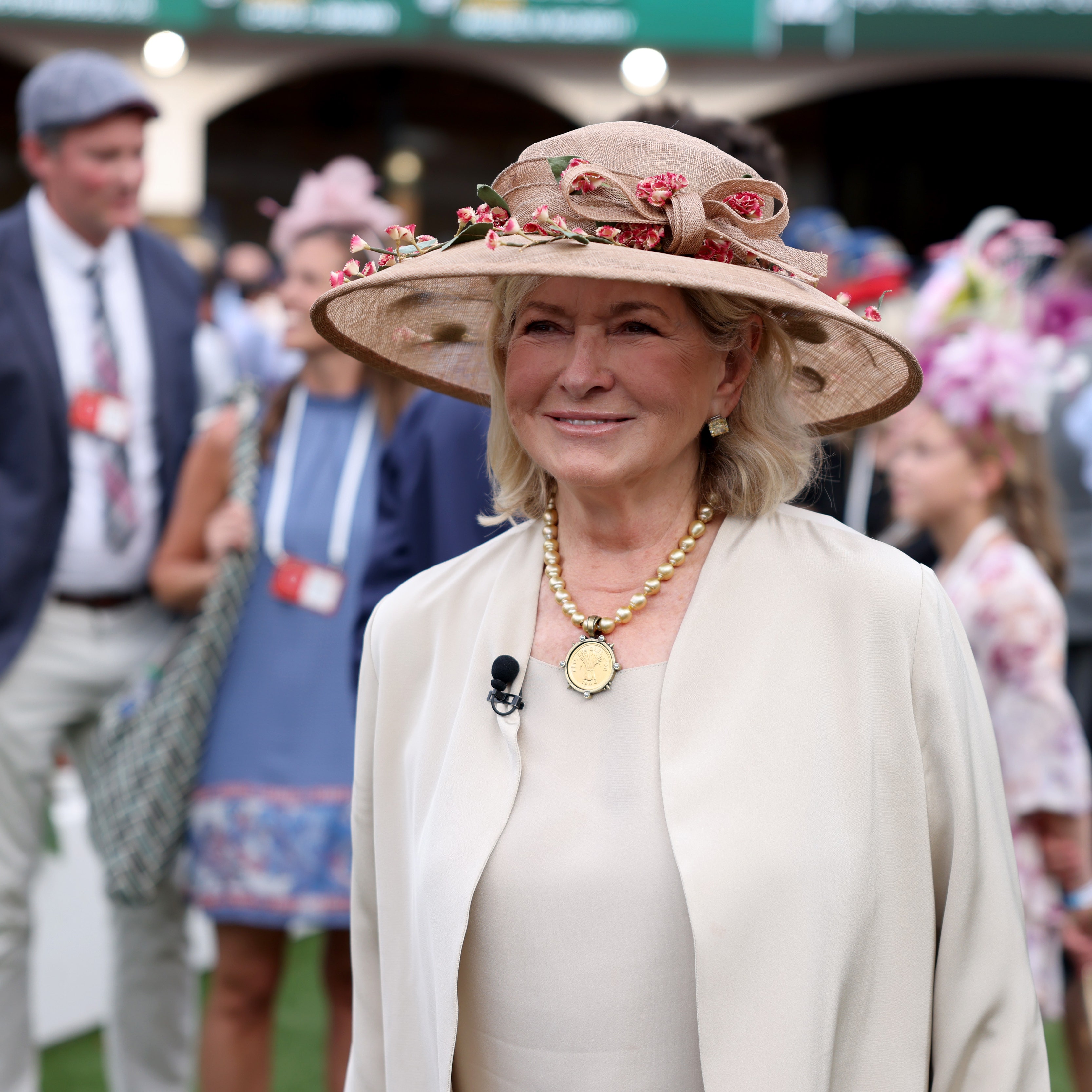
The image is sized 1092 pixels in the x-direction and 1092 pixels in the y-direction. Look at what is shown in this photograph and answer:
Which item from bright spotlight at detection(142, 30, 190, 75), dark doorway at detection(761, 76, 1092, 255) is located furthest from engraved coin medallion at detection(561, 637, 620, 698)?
dark doorway at detection(761, 76, 1092, 255)

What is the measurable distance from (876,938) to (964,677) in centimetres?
33

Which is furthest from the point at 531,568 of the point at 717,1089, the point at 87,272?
the point at 87,272

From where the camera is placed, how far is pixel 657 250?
1673 mm

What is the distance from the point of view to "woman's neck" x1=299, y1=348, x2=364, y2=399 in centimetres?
346

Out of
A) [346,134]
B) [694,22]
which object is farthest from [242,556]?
[346,134]

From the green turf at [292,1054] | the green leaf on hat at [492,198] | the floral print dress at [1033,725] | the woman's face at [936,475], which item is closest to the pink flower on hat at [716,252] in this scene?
the green leaf on hat at [492,198]

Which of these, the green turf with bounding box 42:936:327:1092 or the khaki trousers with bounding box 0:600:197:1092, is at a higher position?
the khaki trousers with bounding box 0:600:197:1092

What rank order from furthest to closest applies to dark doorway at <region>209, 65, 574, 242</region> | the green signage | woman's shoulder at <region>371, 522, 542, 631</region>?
dark doorway at <region>209, 65, 574, 242</region> < the green signage < woman's shoulder at <region>371, 522, 542, 631</region>

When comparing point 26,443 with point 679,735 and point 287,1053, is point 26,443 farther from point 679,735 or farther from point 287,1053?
point 679,735

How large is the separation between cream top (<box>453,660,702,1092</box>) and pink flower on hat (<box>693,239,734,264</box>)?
507 millimetres

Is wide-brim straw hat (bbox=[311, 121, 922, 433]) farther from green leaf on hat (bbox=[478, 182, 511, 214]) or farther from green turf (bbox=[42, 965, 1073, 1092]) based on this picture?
green turf (bbox=[42, 965, 1073, 1092])

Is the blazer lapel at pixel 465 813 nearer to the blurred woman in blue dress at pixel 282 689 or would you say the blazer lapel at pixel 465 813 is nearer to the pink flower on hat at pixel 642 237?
the pink flower on hat at pixel 642 237

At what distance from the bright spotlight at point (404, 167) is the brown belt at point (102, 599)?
10570 millimetres

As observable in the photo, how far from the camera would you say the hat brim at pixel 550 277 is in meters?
1.61
